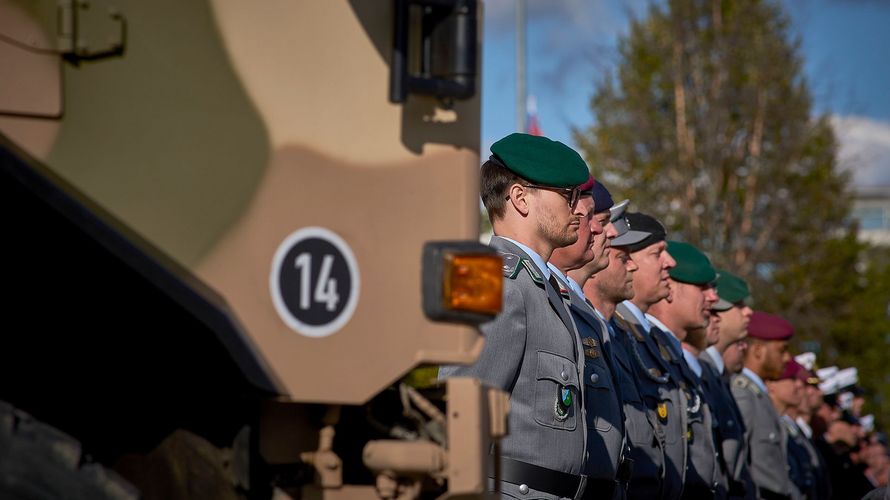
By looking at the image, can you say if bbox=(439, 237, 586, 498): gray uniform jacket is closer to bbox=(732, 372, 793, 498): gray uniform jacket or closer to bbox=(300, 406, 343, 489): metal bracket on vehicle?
bbox=(300, 406, 343, 489): metal bracket on vehicle

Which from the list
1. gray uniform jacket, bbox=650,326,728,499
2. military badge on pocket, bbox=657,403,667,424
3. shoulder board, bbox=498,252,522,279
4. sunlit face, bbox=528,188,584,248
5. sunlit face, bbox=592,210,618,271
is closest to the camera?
shoulder board, bbox=498,252,522,279

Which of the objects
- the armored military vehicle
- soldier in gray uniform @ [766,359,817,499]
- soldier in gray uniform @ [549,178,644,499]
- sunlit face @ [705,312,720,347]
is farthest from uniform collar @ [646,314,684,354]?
the armored military vehicle

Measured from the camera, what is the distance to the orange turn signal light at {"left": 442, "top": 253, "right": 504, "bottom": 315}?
9.31 ft

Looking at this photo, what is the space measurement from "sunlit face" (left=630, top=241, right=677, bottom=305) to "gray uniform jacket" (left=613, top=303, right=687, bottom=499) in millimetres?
362

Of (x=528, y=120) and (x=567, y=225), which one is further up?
(x=528, y=120)

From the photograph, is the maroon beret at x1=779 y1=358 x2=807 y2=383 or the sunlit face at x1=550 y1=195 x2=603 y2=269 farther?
the maroon beret at x1=779 y1=358 x2=807 y2=383

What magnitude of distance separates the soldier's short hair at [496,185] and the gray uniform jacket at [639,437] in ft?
2.98

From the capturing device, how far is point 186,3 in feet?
8.98

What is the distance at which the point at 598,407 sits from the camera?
196 inches

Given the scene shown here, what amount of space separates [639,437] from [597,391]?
0.77m

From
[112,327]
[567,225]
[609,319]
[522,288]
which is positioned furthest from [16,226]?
[609,319]

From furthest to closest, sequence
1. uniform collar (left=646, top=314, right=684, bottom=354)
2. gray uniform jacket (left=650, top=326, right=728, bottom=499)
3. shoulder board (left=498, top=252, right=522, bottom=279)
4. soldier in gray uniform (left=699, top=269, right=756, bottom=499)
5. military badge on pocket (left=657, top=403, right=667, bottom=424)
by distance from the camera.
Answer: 1. soldier in gray uniform (left=699, top=269, right=756, bottom=499)
2. uniform collar (left=646, top=314, right=684, bottom=354)
3. gray uniform jacket (left=650, top=326, right=728, bottom=499)
4. military badge on pocket (left=657, top=403, right=667, bottom=424)
5. shoulder board (left=498, top=252, right=522, bottom=279)

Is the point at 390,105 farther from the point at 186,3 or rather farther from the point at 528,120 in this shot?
the point at 528,120

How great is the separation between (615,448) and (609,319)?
4.56ft
